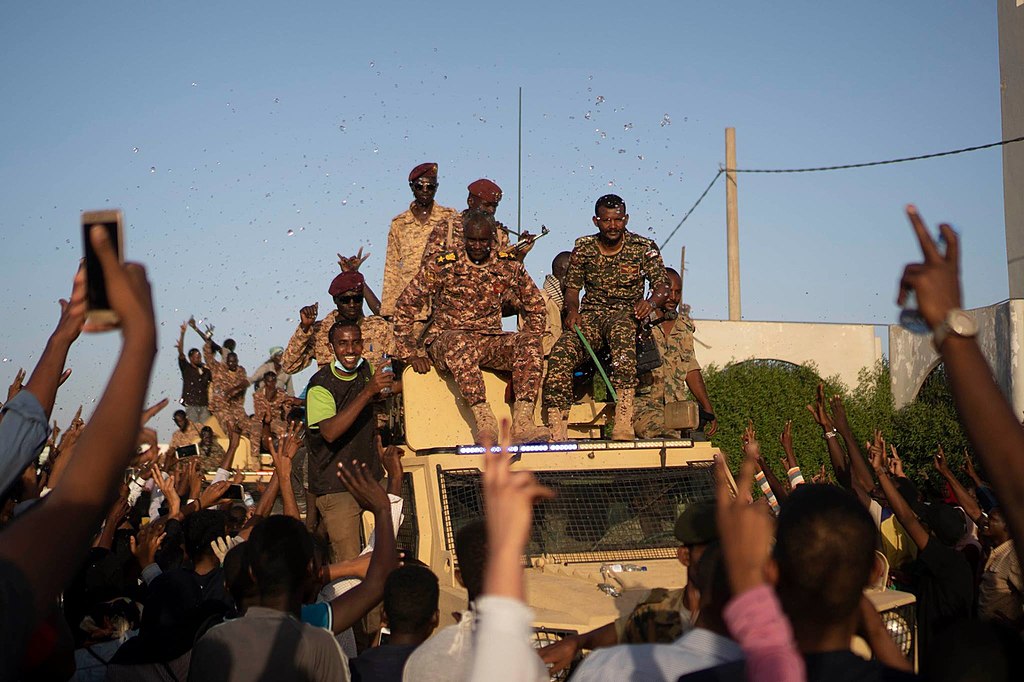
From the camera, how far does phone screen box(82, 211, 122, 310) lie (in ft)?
6.03

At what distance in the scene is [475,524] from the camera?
3.17 m

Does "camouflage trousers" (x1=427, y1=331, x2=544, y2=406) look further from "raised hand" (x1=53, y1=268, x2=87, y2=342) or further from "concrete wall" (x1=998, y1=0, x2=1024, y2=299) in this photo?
"concrete wall" (x1=998, y1=0, x2=1024, y2=299)

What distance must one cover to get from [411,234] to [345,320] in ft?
3.07

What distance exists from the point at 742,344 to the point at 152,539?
16.9 m

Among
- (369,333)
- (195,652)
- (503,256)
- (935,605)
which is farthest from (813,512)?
(369,333)

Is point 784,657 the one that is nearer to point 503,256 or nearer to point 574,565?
point 574,565

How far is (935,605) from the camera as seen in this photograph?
5.19 metres

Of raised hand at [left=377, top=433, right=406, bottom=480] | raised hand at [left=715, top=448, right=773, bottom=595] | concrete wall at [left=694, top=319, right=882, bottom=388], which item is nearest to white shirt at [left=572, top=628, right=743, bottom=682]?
raised hand at [left=715, top=448, right=773, bottom=595]

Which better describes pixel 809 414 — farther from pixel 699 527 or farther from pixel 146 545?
pixel 699 527

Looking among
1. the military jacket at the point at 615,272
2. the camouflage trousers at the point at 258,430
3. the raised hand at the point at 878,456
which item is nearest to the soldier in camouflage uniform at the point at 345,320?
the military jacket at the point at 615,272

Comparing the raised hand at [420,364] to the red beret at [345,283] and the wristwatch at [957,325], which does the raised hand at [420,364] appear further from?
the wristwatch at [957,325]

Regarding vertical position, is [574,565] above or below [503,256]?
below

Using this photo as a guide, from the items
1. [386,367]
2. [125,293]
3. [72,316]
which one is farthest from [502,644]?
[386,367]

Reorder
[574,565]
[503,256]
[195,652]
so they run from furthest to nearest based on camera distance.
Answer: [503,256] < [574,565] < [195,652]
